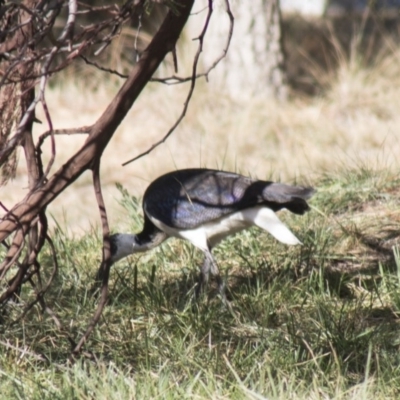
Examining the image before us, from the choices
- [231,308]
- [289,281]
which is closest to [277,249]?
[289,281]

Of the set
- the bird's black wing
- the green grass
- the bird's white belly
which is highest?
the bird's black wing

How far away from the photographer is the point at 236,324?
396 cm

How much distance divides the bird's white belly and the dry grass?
2848 mm

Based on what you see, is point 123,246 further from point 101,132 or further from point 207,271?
point 101,132

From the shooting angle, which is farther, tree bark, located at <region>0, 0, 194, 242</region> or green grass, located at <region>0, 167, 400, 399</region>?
tree bark, located at <region>0, 0, 194, 242</region>

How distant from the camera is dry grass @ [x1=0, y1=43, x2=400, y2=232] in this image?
8.10 meters

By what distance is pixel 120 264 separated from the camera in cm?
510

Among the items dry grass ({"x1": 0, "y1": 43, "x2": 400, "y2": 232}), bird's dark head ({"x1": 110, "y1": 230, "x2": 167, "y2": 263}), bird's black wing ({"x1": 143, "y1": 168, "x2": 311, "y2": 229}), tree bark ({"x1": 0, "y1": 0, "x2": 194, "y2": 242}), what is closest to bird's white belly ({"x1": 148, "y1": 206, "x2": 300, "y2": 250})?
bird's black wing ({"x1": 143, "y1": 168, "x2": 311, "y2": 229})

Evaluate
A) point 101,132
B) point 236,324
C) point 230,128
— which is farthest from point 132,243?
point 230,128

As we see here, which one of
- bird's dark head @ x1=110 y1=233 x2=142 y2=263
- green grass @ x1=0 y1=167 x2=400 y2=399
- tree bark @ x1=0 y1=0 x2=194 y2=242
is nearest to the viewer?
green grass @ x1=0 y1=167 x2=400 y2=399

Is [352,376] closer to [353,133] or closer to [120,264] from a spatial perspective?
[120,264]

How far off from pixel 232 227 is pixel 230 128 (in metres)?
4.79

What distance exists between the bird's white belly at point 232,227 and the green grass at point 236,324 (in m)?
0.18

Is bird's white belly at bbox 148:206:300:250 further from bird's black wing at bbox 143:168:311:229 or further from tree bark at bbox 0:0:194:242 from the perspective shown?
tree bark at bbox 0:0:194:242
